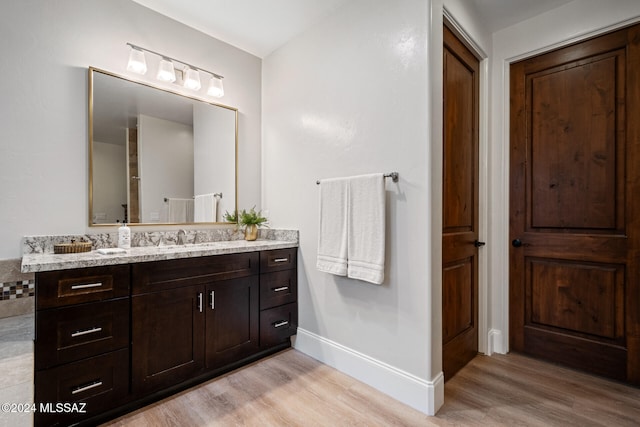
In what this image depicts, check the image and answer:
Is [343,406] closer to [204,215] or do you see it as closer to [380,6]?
[204,215]

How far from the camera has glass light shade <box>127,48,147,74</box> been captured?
6.68 feet

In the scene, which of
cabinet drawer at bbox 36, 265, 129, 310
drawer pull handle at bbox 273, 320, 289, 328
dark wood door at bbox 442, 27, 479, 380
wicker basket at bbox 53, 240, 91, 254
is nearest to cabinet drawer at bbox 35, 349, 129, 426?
cabinet drawer at bbox 36, 265, 129, 310

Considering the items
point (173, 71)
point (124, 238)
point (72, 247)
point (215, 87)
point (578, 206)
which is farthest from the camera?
point (215, 87)

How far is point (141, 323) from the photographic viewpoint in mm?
1657

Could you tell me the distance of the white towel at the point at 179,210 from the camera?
2.30 metres

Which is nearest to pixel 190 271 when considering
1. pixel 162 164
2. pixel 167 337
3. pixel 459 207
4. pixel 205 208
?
pixel 167 337

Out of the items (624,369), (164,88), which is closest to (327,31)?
(164,88)

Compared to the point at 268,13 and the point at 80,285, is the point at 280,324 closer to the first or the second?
the point at 80,285

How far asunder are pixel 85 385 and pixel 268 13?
2571 millimetres

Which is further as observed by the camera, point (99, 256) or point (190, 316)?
point (190, 316)

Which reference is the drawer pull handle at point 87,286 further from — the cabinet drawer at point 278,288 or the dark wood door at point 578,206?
the dark wood door at point 578,206

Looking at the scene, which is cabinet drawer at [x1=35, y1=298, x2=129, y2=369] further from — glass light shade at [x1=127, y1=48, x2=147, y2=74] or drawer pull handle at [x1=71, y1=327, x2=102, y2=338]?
glass light shade at [x1=127, y1=48, x2=147, y2=74]

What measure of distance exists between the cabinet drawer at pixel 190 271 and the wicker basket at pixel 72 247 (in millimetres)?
419

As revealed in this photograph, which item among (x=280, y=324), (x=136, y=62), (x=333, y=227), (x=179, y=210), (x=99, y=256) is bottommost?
(x=280, y=324)
